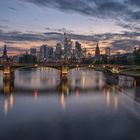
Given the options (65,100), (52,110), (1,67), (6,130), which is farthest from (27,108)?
(1,67)

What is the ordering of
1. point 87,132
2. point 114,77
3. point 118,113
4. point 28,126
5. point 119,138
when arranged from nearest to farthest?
point 119,138, point 87,132, point 28,126, point 118,113, point 114,77

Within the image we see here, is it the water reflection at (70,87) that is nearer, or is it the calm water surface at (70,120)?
the calm water surface at (70,120)

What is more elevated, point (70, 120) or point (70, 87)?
point (70, 87)

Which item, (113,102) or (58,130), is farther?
(113,102)

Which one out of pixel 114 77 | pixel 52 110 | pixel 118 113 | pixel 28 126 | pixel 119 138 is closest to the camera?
pixel 119 138

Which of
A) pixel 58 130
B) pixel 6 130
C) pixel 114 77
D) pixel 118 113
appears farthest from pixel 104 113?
pixel 114 77

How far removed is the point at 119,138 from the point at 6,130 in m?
11.2

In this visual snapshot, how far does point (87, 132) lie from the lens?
25.4m

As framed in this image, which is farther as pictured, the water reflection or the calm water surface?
the water reflection

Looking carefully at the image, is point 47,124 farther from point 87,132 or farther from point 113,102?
point 113,102

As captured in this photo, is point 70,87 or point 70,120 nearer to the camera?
point 70,120

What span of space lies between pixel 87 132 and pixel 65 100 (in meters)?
20.1

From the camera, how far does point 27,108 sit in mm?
38062

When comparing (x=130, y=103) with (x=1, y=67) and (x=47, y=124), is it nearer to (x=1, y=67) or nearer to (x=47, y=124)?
(x=47, y=124)
